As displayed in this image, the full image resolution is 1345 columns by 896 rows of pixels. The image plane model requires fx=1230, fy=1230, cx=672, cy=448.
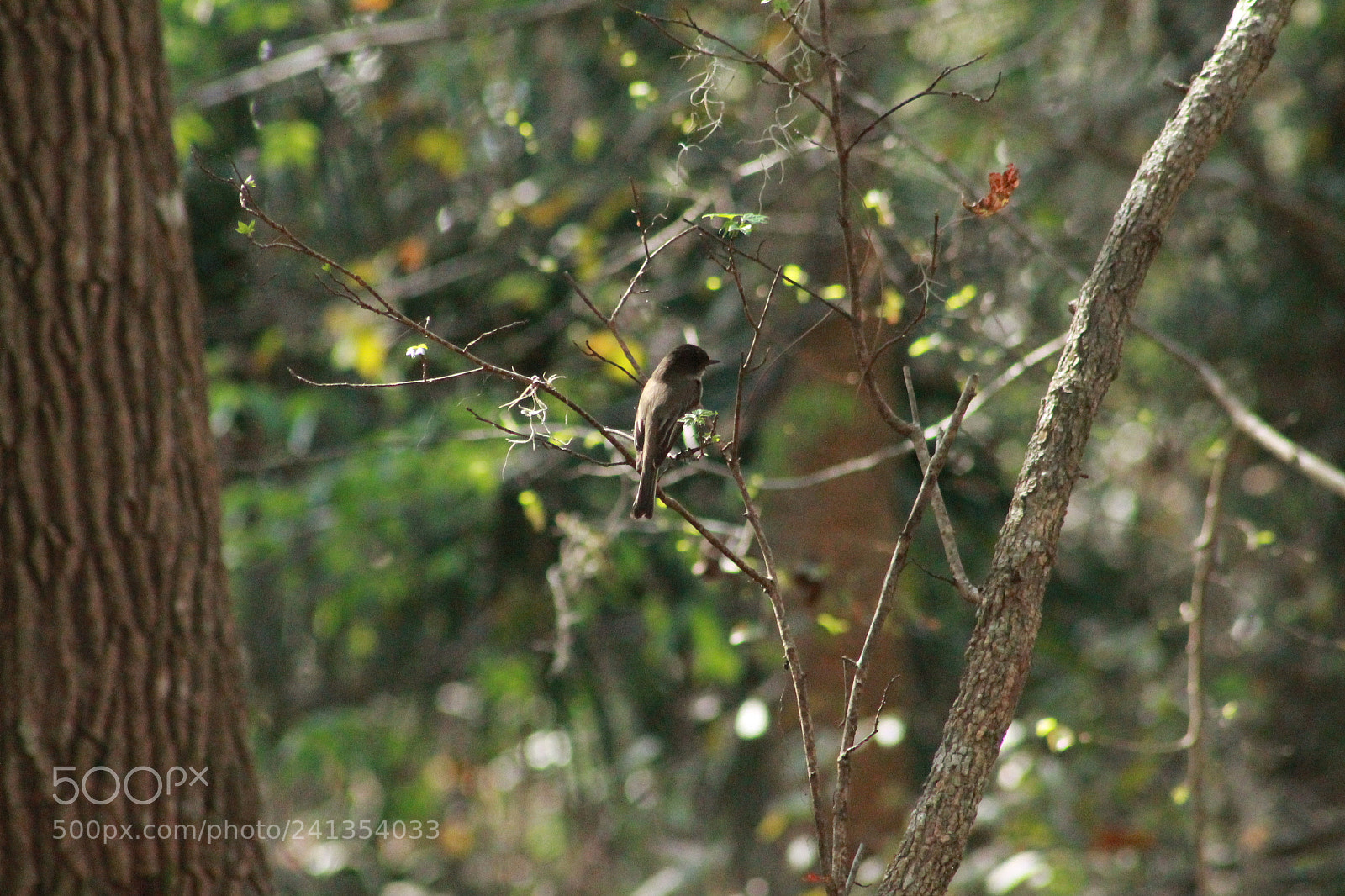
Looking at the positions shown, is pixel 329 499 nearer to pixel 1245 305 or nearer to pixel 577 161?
pixel 577 161

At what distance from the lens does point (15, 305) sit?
299 cm

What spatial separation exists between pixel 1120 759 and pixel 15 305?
716cm

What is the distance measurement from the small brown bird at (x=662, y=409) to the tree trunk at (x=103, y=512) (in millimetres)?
1160

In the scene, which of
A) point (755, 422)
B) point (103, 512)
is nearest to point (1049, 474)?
point (103, 512)

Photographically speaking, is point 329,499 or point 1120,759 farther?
point 1120,759

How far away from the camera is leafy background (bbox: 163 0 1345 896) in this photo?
5.24 m

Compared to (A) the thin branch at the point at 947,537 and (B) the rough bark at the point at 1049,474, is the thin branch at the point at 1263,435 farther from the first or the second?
(A) the thin branch at the point at 947,537

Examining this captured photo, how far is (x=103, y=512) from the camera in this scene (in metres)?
3.04

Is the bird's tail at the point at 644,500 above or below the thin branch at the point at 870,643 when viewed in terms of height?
above

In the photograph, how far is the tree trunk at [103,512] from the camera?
9.52ft

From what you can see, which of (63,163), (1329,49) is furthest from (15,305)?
(1329,49)

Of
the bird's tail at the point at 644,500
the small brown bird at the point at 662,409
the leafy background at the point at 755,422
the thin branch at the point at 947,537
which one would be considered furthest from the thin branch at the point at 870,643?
the leafy background at the point at 755,422

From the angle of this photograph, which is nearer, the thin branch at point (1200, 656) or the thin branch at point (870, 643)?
the thin branch at point (870, 643)

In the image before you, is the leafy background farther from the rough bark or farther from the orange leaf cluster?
the rough bark
